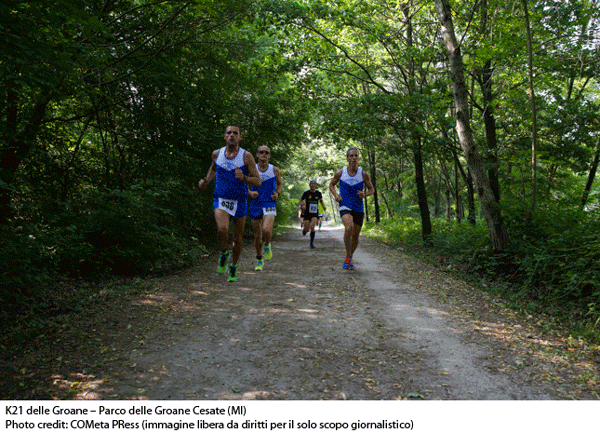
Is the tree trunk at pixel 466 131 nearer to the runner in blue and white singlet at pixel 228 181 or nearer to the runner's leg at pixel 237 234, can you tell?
the runner in blue and white singlet at pixel 228 181

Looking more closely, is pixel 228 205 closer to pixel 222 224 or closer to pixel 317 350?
pixel 222 224

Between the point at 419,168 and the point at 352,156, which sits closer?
the point at 352,156

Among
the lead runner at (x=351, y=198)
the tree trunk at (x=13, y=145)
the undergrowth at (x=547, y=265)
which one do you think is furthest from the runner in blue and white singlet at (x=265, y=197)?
the undergrowth at (x=547, y=265)

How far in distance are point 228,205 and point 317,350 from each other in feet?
10.1

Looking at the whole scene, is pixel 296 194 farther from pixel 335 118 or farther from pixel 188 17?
pixel 188 17

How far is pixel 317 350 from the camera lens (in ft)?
12.6

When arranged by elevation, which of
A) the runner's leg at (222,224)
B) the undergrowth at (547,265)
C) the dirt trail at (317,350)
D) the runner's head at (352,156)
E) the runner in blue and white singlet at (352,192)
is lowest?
the dirt trail at (317,350)

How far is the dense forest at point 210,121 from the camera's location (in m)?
4.98

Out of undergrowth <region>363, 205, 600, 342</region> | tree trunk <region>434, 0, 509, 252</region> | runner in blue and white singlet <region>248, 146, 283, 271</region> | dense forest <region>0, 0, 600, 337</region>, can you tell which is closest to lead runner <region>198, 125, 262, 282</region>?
runner in blue and white singlet <region>248, 146, 283, 271</region>

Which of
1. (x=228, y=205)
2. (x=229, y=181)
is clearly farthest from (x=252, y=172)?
(x=228, y=205)

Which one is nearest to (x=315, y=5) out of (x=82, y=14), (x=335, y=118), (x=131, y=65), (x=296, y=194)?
(x=335, y=118)

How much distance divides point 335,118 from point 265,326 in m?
9.15

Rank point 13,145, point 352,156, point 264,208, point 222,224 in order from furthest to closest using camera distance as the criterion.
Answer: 1. point 352,156
2. point 264,208
3. point 222,224
4. point 13,145

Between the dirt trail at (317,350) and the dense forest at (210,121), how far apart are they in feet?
4.23
